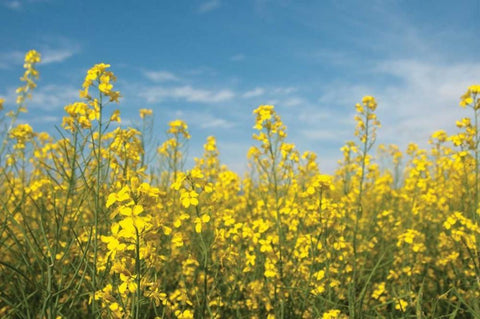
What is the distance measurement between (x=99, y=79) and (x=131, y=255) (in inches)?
46.7

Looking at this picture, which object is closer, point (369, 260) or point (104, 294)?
point (104, 294)

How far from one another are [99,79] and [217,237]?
46.9 inches

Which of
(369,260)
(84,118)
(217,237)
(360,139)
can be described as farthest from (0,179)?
(369,260)

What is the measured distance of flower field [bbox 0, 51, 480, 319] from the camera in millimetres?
1804

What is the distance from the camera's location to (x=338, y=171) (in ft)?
21.8

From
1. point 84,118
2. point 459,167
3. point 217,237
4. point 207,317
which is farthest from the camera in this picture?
point 459,167

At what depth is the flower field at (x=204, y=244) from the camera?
180cm

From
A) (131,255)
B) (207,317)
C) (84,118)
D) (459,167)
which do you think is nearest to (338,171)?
(459,167)

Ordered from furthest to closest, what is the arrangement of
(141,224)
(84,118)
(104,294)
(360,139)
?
A: (360,139) < (84,118) < (104,294) < (141,224)

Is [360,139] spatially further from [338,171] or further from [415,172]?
[338,171]

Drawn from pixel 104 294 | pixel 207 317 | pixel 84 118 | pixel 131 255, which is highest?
pixel 84 118

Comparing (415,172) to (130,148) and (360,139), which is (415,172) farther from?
(130,148)

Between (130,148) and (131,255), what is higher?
(130,148)

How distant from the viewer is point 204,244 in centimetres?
216
